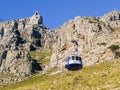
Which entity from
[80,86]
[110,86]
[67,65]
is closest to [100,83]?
[80,86]

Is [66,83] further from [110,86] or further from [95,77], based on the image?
[110,86]

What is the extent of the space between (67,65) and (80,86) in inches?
789

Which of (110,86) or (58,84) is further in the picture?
(58,84)

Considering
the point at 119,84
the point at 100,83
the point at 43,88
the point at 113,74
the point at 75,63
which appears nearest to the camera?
the point at 119,84

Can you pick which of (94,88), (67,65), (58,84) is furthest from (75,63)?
(94,88)

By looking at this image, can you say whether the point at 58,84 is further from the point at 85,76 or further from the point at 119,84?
the point at 119,84

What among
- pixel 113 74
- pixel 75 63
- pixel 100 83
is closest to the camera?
pixel 100 83

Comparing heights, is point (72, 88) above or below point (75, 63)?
below

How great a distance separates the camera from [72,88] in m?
79.1

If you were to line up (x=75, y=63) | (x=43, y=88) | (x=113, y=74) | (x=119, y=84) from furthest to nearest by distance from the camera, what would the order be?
(x=75, y=63) < (x=43, y=88) < (x=113, y=74) < (x=119, y=84)

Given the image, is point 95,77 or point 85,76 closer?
point 95,77

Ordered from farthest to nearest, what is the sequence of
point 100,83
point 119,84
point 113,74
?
point 113,74 → point 100,83 → point 119,84

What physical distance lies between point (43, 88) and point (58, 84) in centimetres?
391

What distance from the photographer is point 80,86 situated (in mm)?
78000
